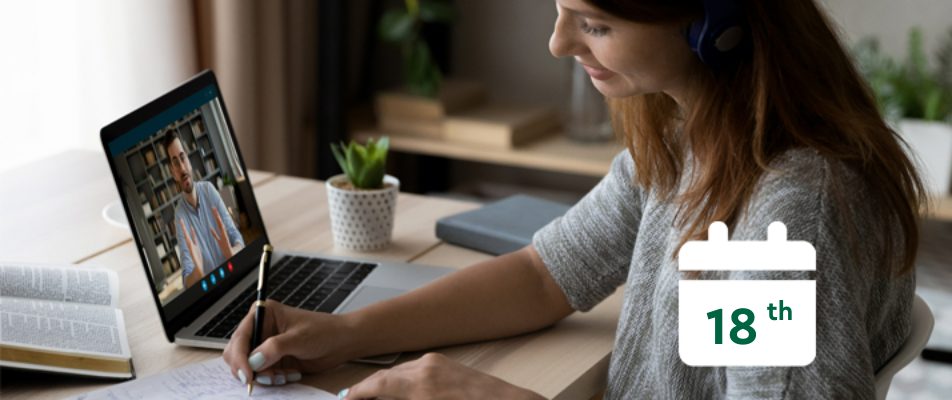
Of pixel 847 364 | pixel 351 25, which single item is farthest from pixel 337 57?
pixel 847 364

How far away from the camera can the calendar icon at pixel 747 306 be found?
3.08 feet

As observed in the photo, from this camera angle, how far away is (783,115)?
3.29 ft

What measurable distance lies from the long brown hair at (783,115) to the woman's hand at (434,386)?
0.74 feet

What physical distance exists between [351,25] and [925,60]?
140 centimetres

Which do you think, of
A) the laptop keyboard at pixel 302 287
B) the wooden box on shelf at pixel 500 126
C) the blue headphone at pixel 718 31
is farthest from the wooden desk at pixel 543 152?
the blue headphone at pixel 718 31

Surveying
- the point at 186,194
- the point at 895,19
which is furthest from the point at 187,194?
the point at 895,19

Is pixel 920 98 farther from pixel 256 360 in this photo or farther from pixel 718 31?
pixel 256 360

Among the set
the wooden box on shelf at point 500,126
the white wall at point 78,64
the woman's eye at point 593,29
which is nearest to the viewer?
the woman's eye at point 593,29

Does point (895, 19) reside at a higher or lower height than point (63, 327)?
higher

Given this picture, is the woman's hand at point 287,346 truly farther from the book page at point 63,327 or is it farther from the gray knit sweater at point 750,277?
the gray knit sweater at point 750,277

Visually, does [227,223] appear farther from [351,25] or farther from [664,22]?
[351,25]

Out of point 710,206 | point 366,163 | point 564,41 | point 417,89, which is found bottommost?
point 417,89

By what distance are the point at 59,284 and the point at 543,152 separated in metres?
1.56

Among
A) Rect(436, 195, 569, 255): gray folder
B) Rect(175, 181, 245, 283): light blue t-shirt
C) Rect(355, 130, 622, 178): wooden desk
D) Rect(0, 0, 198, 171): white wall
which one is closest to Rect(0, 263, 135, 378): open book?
Rect(175, 181, 245, 283): light blue t-shirt
